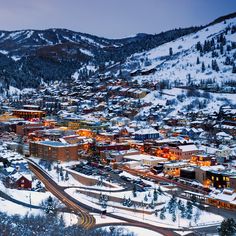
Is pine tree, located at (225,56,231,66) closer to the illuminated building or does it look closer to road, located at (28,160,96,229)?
the illuminated building

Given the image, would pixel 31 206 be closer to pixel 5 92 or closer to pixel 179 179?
pixel 179 179

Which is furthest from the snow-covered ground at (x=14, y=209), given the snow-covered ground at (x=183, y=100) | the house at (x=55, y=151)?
the snow-covered ground at (x=183, y=100)

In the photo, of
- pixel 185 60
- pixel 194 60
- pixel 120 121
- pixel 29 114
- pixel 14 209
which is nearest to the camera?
pixel 14 209

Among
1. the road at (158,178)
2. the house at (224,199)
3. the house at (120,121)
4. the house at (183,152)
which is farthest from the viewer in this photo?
the house at (120,121)

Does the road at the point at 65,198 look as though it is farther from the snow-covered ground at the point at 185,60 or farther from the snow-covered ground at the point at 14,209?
the snow-covered ground at the point at 185,60

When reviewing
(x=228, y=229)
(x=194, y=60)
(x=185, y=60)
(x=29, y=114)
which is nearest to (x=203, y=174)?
(x=228, y=229)

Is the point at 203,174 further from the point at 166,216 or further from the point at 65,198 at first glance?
the point at 65,198

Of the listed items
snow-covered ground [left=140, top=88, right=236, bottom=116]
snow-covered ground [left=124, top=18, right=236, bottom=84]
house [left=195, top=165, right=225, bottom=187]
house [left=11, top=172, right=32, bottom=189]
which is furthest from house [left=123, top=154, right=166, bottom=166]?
snow-covered ground [left=124, top=18, right=236, bottom=84]

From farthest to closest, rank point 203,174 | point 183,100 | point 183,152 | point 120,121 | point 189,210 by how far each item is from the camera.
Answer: point 183,100 < point 120,121 < point 183,152 < point 203,174 < point 189,210
